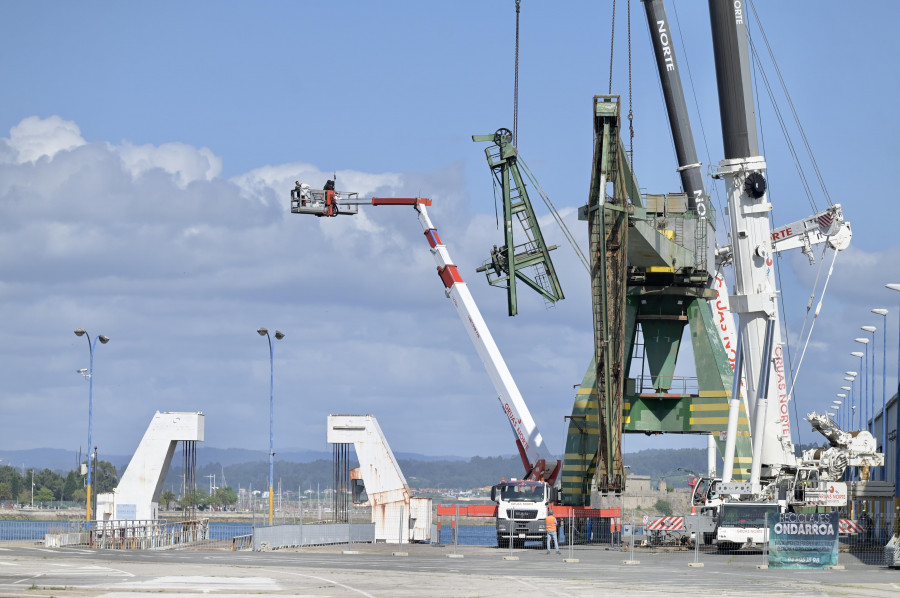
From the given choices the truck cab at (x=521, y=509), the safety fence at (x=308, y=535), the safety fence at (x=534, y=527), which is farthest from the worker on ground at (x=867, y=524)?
the safety fence at (x=308, y=535)

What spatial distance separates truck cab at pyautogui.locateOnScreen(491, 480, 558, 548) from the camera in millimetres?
52969

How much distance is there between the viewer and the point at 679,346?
69875 millimetres

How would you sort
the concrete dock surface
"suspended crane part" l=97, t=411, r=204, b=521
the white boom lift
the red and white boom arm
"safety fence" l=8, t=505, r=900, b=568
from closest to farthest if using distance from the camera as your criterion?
the concrete dock surface → "safety fence" l=8, t=505, r=900, b=568 → "suspended crane part" l=97, t=411, r=204, b=521 → the white boom lift → the red and white boom arm

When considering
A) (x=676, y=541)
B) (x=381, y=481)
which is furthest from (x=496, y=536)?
(x=381, y=481)

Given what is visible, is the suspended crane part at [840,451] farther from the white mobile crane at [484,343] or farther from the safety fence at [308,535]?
the safety fence at [308,535]

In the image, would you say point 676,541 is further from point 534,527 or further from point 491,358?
point 491,358

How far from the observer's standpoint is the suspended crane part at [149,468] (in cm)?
6069

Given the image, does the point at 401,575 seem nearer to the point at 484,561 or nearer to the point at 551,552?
the point at 484,561

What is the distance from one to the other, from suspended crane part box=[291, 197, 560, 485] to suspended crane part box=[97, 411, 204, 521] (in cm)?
1621

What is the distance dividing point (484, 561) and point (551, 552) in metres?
7.07

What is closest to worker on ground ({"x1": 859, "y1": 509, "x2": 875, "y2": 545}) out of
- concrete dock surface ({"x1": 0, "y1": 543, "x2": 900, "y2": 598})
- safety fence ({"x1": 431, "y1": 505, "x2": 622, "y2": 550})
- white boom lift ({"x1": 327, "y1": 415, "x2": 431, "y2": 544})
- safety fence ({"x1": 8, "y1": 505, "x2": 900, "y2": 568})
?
safety fence ({"x1": 8, "y1": 505, "x2": 900, "y2": 568})

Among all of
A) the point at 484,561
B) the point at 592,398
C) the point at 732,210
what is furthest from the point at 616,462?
the point at 484,561

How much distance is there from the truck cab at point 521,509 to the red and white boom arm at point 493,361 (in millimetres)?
14076

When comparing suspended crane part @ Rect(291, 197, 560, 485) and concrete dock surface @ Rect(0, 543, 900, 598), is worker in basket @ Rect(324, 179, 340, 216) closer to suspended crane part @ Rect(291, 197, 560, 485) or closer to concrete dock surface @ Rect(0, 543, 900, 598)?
suspended crane part @ Rect(291, 197, 560, 485)
